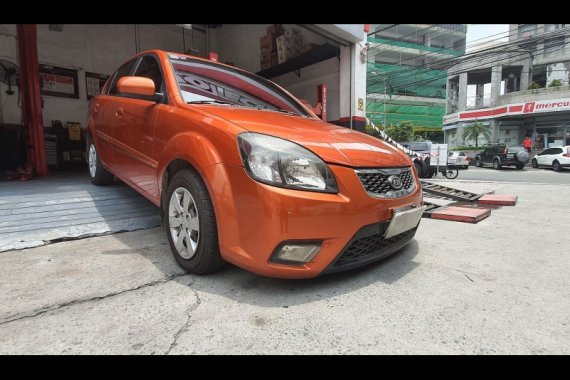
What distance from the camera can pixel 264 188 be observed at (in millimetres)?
1690

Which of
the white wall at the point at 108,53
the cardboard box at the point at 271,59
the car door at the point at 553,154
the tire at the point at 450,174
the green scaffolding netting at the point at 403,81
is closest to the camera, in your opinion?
the white wall at the point at 108,53

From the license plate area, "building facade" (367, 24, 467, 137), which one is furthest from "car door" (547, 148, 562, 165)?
"building facade" (367, 24, 467, 137)

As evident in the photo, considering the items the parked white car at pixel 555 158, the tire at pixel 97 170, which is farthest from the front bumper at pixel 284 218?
the parked white car at pixel 555 158

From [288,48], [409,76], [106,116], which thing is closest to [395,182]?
[106,116]

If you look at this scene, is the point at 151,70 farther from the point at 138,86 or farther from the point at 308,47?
the point at 308,47

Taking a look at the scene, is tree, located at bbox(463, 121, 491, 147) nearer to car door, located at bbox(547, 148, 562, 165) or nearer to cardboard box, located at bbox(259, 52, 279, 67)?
car door, located at bbox(547, 148, 562, 165)

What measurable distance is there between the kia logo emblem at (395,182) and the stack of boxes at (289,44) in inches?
247

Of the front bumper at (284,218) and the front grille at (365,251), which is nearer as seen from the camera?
the front bumper at (284,218)

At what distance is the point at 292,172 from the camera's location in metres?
1.75

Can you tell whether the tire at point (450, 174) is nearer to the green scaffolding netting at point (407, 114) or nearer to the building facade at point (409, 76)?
the building facade at point (409, 76)

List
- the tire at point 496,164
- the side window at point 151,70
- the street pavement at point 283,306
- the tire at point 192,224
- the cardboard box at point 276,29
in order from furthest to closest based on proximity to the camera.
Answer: the tire at point 496,164
the cardboard box at point 276,29
the side window at point 151,70
the tire at point 192,224
the street pavement at point 283,306

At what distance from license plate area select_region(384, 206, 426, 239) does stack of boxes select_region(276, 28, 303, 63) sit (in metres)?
6.34

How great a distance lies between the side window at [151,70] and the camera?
273 centimetres
